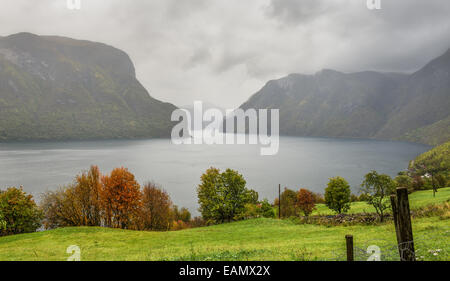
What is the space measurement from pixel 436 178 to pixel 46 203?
95.5 metres

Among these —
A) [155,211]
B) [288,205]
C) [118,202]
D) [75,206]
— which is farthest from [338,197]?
[75,206]

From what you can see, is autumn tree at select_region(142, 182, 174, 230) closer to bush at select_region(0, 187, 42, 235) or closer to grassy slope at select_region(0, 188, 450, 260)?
bush at select_region(0, 187, 42, 235)

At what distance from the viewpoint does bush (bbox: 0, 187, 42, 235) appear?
39.3 metres

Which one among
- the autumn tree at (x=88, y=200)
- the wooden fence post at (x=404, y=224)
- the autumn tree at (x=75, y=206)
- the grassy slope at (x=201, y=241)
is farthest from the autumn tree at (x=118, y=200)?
the wooden fence post at (x=404, y=224)

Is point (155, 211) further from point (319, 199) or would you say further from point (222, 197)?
point (319, 199)

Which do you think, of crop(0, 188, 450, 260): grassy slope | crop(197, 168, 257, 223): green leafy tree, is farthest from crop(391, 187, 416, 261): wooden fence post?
crop(197, 168, 257, 223): green leafy tree

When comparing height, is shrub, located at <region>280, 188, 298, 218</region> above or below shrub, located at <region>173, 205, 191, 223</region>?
above

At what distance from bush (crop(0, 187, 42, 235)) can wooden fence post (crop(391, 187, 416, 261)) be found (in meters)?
52.1

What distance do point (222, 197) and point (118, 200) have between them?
856 inches

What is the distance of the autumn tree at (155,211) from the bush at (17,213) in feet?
69.6

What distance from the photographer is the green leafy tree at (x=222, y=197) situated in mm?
45719

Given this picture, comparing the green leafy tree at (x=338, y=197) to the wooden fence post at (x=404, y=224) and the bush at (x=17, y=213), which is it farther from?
the bush at (x=17, y=213)

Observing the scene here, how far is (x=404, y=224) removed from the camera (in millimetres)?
6000
